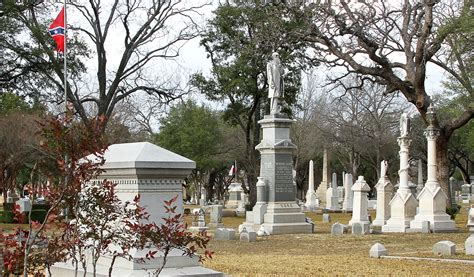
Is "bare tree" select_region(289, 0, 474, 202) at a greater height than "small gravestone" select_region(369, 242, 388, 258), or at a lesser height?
greater

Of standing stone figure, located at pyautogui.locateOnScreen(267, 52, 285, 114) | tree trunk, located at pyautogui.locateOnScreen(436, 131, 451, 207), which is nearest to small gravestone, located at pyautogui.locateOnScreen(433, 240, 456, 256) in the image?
standing stone figure, located at pyautogui.locateOnScreen(267, 52, 285, 114)

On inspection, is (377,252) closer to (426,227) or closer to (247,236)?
(247,236)

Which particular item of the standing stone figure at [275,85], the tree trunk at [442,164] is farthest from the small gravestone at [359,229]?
the tree trunk at [442,164]

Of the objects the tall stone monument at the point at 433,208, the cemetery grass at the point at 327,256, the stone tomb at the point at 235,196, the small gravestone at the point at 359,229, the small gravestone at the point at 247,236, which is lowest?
the cemetery grass at the point at 327,256

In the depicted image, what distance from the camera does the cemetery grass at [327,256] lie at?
12.5 meters

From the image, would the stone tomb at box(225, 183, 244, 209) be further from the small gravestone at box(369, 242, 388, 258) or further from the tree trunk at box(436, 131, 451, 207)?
the small gravestone at box(369, 242, 388, 258)

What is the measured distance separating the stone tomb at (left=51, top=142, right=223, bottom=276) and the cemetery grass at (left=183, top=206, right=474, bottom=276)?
138 inches

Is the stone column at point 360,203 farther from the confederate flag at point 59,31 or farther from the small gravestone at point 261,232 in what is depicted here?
the confederate flag at point 59,31

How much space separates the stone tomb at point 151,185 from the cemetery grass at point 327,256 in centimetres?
350

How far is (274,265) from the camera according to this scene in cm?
1345

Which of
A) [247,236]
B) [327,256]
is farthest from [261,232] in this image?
[327,256]

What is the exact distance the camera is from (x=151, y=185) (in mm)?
8445

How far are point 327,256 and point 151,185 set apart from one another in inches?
316

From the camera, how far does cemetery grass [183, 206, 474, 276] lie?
12.5 m
